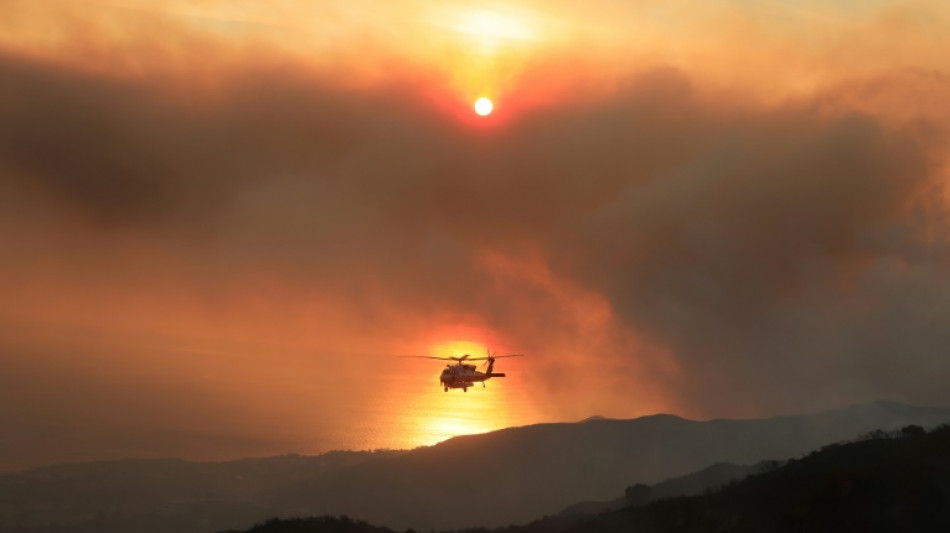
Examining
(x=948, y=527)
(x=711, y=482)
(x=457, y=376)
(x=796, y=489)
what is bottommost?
(x=948, y=527)

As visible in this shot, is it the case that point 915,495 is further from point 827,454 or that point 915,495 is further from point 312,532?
point 312,532

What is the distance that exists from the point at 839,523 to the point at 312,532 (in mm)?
49455

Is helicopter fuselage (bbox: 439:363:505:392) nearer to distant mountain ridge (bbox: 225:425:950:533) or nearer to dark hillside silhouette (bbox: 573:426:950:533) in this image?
distant mountain ridge (bbox: 225:425:950:533)

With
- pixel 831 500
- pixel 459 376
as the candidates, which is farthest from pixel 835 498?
pixel 459 376

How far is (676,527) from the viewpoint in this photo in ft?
255

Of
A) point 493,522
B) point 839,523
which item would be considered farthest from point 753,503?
point 493,522

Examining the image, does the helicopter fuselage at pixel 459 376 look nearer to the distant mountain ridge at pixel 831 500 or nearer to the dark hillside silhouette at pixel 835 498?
the distant mountain ridge at pixel 831 500

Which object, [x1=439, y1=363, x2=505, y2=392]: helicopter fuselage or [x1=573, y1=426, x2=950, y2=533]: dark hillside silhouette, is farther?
[x1=439, y1=363, x2=505, y2=392]: helicopter fuselage

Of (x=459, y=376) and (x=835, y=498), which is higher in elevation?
(x=459, y=376)

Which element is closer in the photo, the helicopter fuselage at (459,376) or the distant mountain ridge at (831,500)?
the distant mountain ridge at (831,500)

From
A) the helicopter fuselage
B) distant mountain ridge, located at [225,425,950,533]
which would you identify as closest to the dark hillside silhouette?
distant mountain ridge, located at [225,425,950,533]

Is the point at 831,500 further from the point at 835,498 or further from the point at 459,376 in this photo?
the point at 459,376

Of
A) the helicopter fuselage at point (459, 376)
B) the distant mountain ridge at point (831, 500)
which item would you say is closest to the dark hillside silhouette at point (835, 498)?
the distant mountain ridge at point (831, 500)

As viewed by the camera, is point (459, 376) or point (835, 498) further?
point (459, 376)
